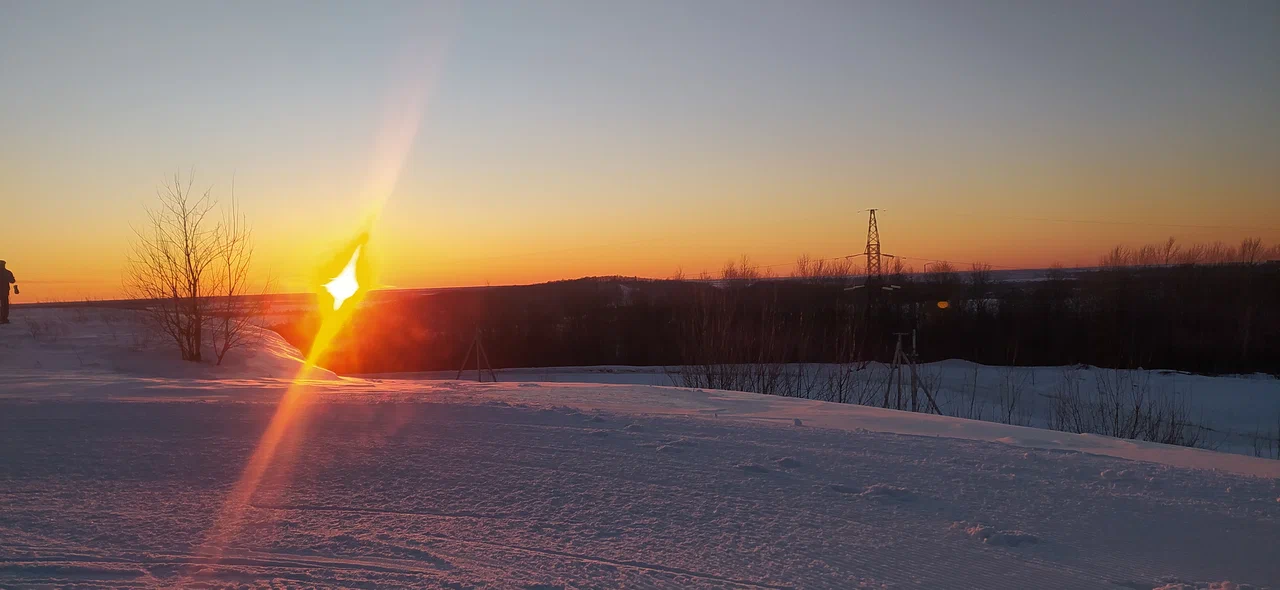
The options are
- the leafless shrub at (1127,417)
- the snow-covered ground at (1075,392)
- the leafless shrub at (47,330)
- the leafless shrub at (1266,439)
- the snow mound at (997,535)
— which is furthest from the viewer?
the snow-covered ground at (1075,392)

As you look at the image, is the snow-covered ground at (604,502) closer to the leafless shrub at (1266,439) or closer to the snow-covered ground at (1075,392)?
the snow-covered ground at (1075,392)

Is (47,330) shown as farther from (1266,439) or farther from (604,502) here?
(1266,439)

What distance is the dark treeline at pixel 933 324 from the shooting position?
39594 millimetres

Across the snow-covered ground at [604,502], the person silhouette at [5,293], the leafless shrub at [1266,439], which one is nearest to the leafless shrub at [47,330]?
the person silhouette at [5,293]

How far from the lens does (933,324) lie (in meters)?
46.2

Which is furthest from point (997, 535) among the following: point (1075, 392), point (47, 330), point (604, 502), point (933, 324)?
point (933, 324)

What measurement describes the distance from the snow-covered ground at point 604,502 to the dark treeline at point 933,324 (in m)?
28.9

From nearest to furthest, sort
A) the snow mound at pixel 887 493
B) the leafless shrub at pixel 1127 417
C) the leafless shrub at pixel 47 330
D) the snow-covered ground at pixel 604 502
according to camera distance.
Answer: the snow-covered ground at pixel 604 502 → the snow mound at pixel 887 493 → the leafless shrub at pixel 1127 417 → the leafless shrub at pixel 47 330

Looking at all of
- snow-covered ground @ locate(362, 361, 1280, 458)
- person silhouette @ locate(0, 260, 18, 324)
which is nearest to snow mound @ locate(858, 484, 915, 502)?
snow-covered ground @ locate(362, 361, 1280, 458)

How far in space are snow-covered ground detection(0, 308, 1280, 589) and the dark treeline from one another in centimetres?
2890

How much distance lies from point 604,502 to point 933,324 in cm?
4537

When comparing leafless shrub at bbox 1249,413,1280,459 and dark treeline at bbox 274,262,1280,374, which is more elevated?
dark treeline at bbox 274,262,1280,374

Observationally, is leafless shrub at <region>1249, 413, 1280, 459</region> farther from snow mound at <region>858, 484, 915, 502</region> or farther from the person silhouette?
the person silhouette

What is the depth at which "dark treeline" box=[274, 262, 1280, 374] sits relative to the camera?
1559 inches
